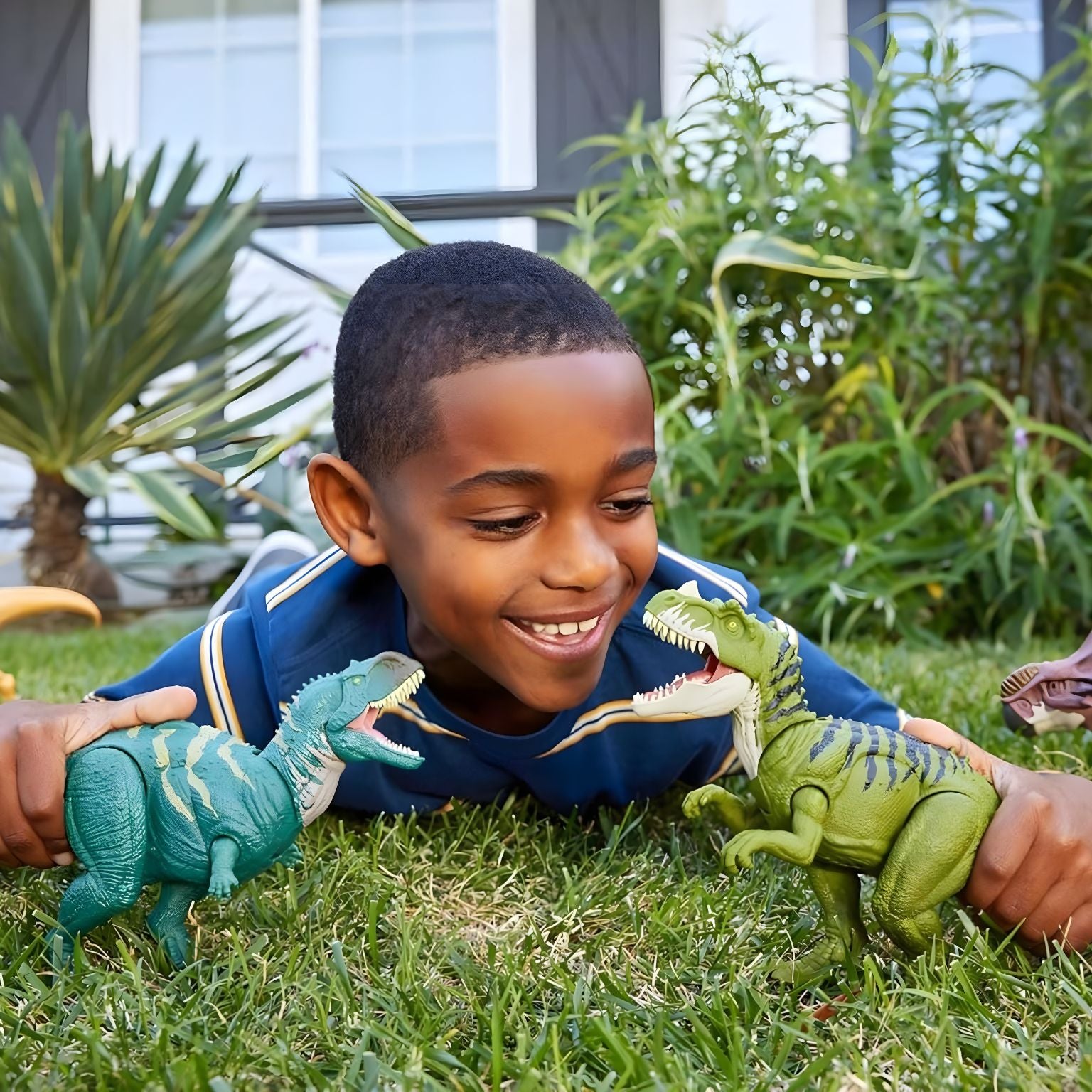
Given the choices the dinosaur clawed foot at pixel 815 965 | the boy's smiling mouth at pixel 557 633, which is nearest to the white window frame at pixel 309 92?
the boy's smiling mouth at pixel 557 633

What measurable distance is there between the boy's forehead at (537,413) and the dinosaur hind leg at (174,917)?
1.49 ft

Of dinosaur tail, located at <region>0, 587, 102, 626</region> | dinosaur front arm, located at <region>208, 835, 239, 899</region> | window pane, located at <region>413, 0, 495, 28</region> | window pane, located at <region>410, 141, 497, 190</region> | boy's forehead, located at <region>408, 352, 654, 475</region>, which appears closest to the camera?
dinosaur front arm, located at <region>208, 835, 239, 899</region>

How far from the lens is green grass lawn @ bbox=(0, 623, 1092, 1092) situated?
0.92 m

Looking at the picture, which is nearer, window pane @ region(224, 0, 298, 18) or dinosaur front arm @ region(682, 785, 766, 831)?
dinosaur front arm @ region(682, 785, 766, 831)

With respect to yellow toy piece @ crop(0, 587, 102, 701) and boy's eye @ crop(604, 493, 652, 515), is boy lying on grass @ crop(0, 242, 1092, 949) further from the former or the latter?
yellow toy piece @ crop(0, 587, 102, 701)

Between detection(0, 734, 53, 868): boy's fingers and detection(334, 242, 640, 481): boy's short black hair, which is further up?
detection(334, 242, 640, 481): boy's short black hair

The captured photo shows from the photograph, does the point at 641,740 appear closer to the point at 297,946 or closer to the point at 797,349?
the point at 297,946

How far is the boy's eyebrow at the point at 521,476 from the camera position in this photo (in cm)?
113

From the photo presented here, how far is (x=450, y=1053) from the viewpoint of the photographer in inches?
37.2

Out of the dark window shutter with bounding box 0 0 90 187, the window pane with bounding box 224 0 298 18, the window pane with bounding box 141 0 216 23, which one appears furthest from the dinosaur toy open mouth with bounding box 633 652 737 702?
the window pane with bounding box 141 0 216 23

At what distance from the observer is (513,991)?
105 cm

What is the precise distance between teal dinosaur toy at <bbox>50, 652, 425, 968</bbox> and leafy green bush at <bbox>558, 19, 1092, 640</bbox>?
6.63ft

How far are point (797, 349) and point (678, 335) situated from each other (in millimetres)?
394

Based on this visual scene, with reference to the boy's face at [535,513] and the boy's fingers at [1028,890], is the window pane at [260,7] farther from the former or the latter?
the boy's fingers at [1028,890]
